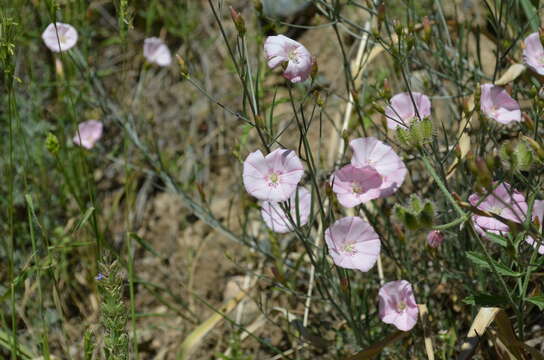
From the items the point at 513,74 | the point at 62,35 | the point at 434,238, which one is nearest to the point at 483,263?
the point at 434,238

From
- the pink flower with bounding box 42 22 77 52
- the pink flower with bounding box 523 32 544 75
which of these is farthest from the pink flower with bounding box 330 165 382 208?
the pink flower with bounding box 42 22 77 52

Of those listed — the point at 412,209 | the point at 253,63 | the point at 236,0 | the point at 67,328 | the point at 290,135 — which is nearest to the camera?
the point at 412,209

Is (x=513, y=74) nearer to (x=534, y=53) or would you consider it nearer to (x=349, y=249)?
(x=534, y=53)

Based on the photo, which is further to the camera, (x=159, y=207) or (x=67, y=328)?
(x=159, y=207)

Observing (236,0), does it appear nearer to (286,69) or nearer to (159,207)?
(159,207)

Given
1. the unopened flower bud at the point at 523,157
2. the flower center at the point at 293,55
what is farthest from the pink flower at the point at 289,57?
the unopened flower bud at the point at 523,157

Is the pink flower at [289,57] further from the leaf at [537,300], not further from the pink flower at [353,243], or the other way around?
the leaf at [537,300]

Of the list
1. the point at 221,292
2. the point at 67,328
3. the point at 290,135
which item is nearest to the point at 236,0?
the point at 290,135
